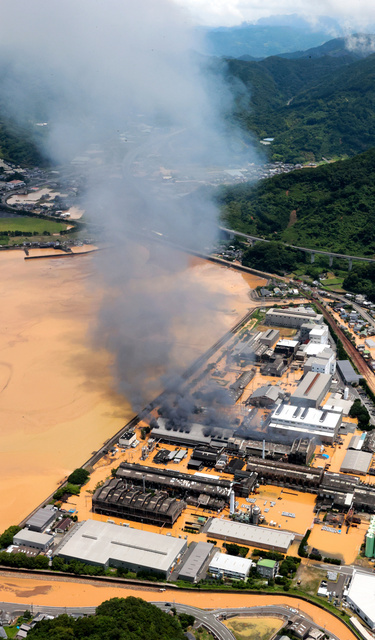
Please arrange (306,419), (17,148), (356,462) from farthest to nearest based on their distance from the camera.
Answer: (17,148) < (306,419) < (356,462)

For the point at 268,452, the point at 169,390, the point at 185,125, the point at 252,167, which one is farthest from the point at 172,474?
the point at 252,167

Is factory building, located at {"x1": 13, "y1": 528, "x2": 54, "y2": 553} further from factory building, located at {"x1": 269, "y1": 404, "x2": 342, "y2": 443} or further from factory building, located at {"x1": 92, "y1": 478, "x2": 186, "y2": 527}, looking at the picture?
factory building, located at {"x1": 269, "y1": 404, "x2": 342, "y2": 443}

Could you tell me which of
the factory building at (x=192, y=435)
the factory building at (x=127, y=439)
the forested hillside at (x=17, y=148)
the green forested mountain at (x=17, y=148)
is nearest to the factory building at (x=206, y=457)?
the factory building at (x=192, y=435)

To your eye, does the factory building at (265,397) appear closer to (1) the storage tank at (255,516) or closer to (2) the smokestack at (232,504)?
(2) the smokestack at (232,504)

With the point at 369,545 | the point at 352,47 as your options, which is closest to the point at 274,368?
the point at 369,545

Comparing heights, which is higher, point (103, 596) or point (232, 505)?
point (232, 505)

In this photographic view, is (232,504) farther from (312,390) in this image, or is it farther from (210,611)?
(312,390)

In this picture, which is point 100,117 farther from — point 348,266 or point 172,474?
point 172,474
